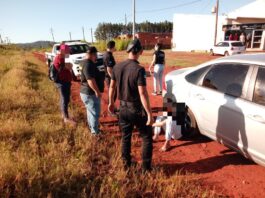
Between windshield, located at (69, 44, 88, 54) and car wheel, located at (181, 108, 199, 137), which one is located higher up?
windshield, located at (69, 44, 88, 54)

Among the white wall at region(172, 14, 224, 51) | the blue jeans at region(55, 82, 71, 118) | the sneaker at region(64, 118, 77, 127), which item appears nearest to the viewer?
the sneaker at region(64, 118, 77, 127)

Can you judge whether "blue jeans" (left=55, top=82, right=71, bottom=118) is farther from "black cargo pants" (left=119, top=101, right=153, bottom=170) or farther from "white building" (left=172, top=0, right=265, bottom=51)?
"white building" (left=172, top=0, right=265, bottom=51)

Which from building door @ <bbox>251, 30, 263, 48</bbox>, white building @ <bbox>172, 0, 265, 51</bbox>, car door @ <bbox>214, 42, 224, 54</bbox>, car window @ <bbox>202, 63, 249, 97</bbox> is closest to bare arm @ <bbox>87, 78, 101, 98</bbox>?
car window @ <bbox>202, 63, 249, 97</bbox>

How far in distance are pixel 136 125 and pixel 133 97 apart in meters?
0.43

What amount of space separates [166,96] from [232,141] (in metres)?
1.94

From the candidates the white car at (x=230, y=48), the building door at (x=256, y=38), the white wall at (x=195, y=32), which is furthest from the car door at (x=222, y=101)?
the white wall at (x=195, y=32)

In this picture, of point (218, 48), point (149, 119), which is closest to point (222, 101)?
point (149, 119)

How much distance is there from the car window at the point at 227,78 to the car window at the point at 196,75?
0.15 metres

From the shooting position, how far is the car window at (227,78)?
3.75 meters

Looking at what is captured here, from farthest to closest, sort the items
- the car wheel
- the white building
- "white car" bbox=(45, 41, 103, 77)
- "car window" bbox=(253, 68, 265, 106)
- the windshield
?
the white building → the windshield → "white car" bbox=(45, 41, 103, 77) → the car wheel → "car window" bbox=(253, 68, 265, 106)

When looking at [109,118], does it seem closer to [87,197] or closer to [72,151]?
[72,151]

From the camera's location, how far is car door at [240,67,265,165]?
3.29 m

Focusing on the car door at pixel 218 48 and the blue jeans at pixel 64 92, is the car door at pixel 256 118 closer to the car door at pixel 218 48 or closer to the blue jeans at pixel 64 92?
the blue jeans at pixel 64 92

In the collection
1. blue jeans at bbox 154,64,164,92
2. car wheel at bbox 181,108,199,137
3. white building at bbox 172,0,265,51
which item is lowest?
car wheel at bbox 181,108,199,137
